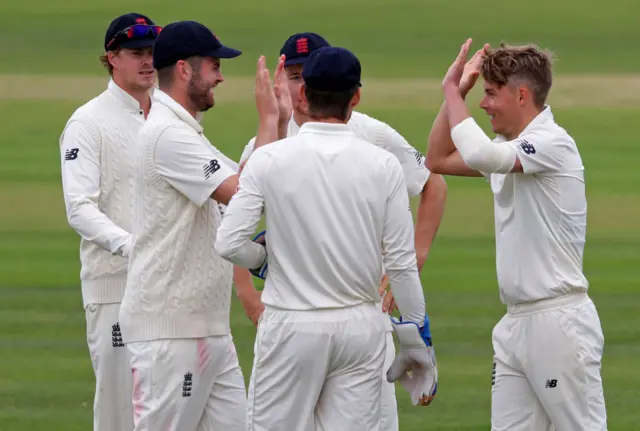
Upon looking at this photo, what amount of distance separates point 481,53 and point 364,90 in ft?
56.6

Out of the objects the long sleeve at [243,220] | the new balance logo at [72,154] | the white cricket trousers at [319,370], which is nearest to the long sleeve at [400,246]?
the white cricket trousers at [319,370]

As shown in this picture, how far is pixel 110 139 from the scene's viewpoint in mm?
6094

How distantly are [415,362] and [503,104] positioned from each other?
1.11 meters

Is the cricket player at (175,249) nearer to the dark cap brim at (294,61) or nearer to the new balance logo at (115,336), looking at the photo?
the dark cap brim at (294,61)

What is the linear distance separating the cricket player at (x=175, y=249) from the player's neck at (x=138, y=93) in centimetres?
84

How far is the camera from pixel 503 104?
5488 millimetres

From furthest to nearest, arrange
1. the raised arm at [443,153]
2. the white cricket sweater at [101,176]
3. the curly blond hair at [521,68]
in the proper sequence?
the white cricket sweater at [101,176]
the raised arm at [443,153]
the curly blond hair at [521,68]

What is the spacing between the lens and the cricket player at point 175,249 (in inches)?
206

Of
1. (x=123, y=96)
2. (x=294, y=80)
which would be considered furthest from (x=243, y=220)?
(x=123, y=96)

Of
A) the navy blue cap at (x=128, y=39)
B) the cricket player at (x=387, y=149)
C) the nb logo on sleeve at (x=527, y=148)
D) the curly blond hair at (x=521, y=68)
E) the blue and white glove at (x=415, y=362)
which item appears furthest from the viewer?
the navy blue cap at (x=128, y=39)

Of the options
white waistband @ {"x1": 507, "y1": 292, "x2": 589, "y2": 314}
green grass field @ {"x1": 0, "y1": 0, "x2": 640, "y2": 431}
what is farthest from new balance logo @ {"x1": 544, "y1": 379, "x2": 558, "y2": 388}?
green grass field @ {"x1": 0, "y1": 0, "x2": 640, "y2": 431}

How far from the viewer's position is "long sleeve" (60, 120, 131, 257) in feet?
18.7

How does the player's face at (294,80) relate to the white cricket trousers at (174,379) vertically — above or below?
above

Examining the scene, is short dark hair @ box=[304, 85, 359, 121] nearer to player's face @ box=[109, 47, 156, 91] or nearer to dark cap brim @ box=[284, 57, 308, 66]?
dark cap brim @ box=[284, 57, 308, 66]
